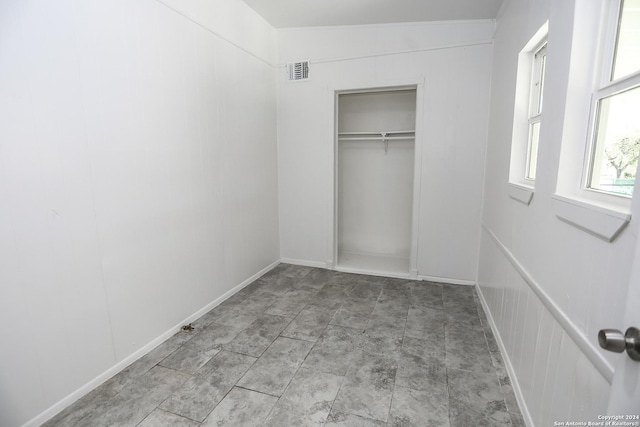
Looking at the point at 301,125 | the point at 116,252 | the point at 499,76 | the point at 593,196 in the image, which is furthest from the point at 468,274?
the point at 116,252

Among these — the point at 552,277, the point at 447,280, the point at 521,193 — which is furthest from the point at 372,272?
the point at 552,277

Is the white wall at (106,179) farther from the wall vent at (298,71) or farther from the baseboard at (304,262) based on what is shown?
the baseboard at (304,262)

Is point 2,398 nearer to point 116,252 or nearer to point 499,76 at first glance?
point 116,252

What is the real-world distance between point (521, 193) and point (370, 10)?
2380 mm

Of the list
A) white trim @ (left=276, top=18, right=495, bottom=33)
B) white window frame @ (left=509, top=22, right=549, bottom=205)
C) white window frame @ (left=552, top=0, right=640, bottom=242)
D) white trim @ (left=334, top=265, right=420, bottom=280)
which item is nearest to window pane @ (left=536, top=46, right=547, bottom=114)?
white window frame @ (left=509, top=22, right=549, bottom=205)

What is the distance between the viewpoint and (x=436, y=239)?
139 inches

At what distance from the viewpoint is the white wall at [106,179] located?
1469 mm

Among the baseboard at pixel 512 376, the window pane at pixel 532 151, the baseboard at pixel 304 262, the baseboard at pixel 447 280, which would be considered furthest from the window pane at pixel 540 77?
the baseboard at pixel 304 262

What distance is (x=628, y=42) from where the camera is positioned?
1124mm

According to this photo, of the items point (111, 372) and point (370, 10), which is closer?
point (111, 372)

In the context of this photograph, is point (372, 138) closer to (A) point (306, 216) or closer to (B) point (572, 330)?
(A) point (306, 216)

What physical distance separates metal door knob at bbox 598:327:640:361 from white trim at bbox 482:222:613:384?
429mm

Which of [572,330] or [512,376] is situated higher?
[572,330]

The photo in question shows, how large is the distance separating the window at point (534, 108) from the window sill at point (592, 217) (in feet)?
2.89
